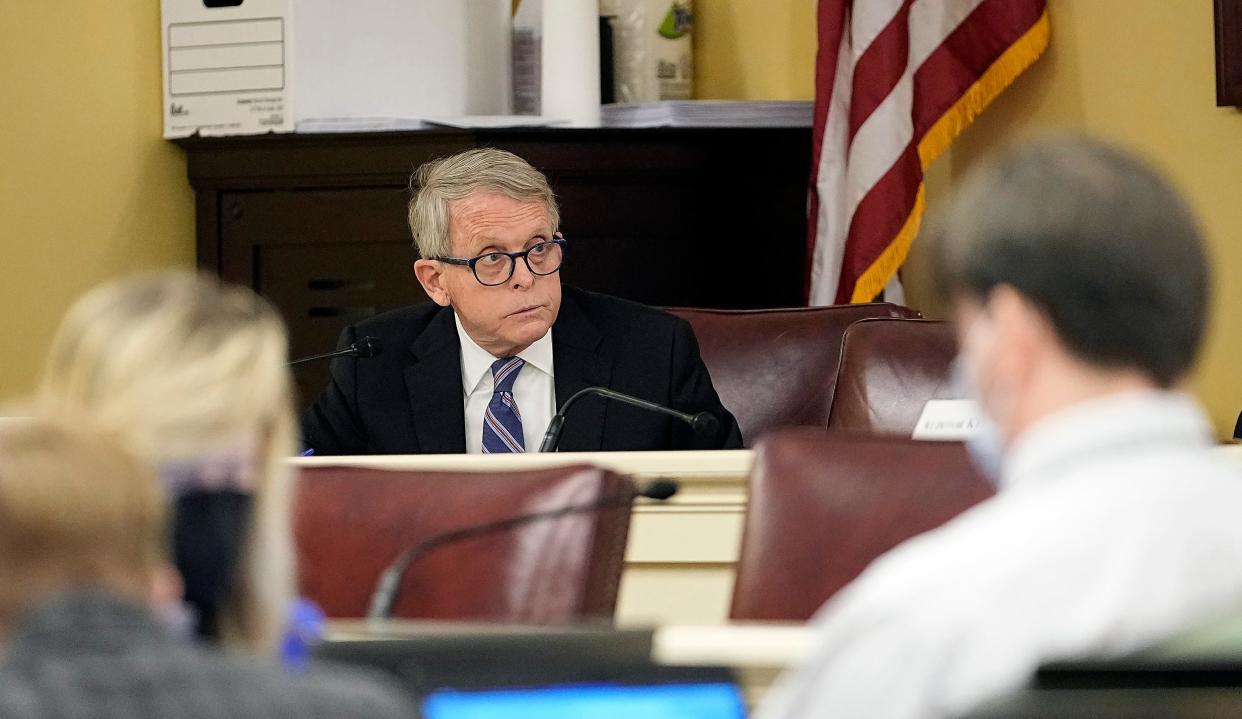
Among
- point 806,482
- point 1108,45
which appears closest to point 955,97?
point 1108,45

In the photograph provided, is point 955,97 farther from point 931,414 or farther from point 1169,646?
point 1169,646

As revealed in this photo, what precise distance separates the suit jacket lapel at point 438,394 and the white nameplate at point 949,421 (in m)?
0.90

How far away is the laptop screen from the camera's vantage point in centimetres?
114

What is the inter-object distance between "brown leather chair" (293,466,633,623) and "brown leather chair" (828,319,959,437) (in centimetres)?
117

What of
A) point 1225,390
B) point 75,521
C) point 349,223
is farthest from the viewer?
point 349,223

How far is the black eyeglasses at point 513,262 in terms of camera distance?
284 cm

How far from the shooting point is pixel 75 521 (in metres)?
0.86

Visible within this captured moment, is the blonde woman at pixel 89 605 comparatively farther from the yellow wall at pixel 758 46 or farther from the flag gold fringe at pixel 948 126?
the yellow wall at pixel 758 46

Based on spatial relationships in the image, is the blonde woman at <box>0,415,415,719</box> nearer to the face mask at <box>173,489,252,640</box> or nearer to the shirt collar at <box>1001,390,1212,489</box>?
the face mask at <box>173,489,252,640</box>

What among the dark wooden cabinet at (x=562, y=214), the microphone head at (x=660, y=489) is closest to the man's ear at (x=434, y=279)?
the dark wooden cabinet at (x=562, y=214)

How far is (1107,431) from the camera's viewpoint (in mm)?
1037

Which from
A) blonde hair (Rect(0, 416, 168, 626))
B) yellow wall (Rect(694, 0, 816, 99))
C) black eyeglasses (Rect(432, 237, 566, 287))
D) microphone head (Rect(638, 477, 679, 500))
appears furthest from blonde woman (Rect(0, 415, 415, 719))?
yellow wall (Rect(694, 0, 816, 99))

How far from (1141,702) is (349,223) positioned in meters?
3.48

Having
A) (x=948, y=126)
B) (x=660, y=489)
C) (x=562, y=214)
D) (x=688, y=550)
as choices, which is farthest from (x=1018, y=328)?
(x=562, y=214)
